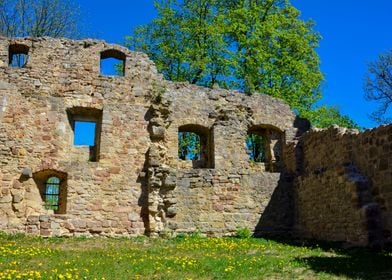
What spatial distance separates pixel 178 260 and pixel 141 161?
5.99 meters

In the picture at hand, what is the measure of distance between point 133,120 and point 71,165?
2513 millimetres

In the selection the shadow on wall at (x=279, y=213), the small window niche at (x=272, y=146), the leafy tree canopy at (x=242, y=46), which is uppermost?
the leafy tree canopy at (x=242, y=46)

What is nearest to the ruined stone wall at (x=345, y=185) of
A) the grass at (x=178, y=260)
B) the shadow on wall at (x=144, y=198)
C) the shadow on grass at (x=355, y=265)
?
→ the grass at (x=178, y=260)

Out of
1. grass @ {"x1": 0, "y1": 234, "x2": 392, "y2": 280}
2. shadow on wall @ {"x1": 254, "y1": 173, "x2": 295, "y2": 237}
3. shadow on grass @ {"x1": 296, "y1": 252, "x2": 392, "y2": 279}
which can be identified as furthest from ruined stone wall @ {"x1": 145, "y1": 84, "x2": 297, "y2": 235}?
shadow on grass @ {"x1": 296, "y1": 252, "x2": 392, "y2": 279}

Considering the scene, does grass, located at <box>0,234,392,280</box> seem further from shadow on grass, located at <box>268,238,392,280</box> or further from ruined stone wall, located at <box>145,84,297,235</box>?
ruined stone wall, located at <box>145,84,297,235</box>

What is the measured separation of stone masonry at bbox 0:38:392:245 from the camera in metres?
13.5

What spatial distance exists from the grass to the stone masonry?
158cm

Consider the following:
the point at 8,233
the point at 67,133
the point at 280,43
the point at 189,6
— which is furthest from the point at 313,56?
the point at 8,233

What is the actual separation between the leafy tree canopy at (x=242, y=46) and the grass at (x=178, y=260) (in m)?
13.4

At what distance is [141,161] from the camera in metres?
14.8

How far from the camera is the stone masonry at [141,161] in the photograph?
13.5 metres

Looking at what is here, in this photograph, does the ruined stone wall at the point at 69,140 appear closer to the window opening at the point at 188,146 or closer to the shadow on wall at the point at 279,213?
the shadow on wall at the point at 279,213

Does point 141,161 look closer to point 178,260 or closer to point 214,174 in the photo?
point 214,174

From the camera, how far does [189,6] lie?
26453mm
